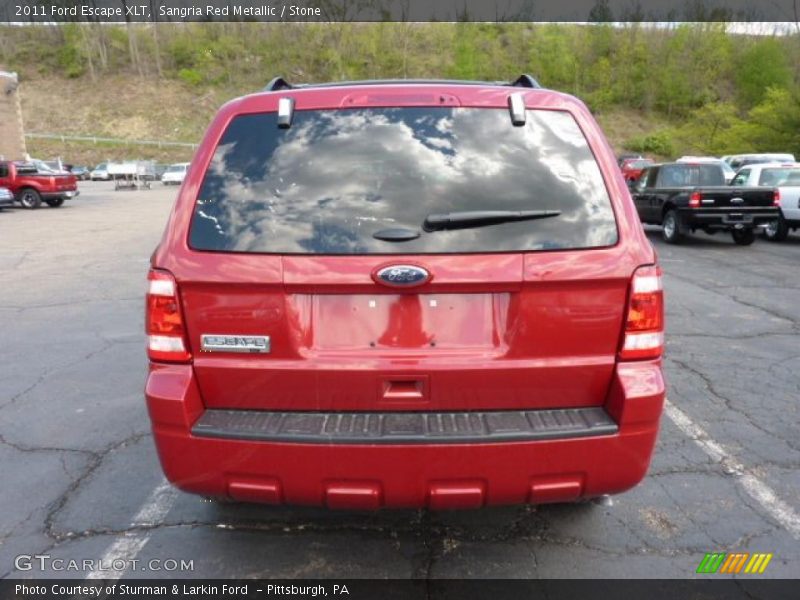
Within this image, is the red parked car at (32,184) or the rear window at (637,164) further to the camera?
the rear window at (637,164)

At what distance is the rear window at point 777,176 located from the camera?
47.5 feet

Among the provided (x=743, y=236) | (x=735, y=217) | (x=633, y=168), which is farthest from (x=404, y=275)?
(x=633, y=168)

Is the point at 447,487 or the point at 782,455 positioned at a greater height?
the point at 447,487

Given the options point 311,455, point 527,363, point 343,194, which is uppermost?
point 343,194

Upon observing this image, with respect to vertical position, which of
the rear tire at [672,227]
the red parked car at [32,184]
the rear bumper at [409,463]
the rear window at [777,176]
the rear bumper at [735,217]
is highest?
the rear bumper at [409,463]

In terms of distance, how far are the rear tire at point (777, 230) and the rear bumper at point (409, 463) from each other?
45.2 ft

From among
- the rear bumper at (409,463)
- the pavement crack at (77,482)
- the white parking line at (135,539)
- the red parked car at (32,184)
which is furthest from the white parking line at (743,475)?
the red parked car at (32,184)

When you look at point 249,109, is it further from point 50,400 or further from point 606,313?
point 50,400

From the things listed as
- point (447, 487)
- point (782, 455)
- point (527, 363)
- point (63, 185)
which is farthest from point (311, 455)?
point (63, 185)

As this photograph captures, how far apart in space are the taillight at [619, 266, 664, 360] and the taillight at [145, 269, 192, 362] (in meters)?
1.72

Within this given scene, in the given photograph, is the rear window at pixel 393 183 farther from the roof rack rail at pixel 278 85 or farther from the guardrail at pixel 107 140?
the guardrail at pixel 107 140

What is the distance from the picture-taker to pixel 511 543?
115 inches

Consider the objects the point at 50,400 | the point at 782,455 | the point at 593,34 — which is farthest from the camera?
the point at 593,34

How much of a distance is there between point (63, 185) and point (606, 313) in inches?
1031
